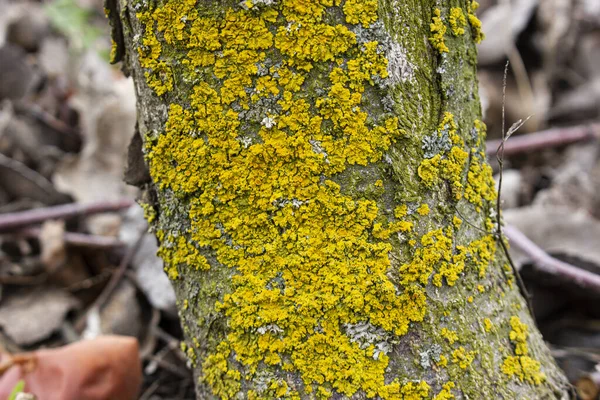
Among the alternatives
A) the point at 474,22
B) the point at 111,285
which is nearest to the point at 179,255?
the point at 474,22

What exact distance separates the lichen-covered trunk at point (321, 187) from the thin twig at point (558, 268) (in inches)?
28.6

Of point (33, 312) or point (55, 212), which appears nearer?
point (33, 312)

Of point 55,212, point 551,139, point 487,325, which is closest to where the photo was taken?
point 487,325

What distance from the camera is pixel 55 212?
2.29 m

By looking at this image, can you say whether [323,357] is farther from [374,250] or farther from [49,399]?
[49,399]

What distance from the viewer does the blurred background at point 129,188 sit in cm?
177

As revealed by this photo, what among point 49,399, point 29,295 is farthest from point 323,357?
point 29,295

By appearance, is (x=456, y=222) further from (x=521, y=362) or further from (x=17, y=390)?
(x=17, y=390)

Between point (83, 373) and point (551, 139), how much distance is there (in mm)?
2536

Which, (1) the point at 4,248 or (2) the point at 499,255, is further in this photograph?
(1) the point at 4,248

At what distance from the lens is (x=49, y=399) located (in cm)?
135

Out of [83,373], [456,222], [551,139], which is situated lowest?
[83,373]

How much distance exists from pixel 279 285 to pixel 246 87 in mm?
383

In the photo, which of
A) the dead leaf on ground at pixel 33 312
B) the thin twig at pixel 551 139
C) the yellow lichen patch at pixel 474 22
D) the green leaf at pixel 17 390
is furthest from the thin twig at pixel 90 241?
the thin twig at pixel 551 139
